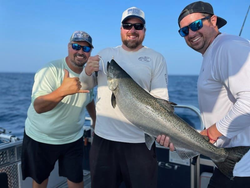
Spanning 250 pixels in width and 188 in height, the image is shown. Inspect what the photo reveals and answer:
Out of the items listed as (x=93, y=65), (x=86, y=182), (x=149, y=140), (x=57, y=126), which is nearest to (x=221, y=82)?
(x=149, y=140)

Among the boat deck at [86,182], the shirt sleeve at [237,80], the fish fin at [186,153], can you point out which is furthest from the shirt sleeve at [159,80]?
the boat deck at [86,182]

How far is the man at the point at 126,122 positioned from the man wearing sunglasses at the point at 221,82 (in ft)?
1.57

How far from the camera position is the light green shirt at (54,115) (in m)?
3.26

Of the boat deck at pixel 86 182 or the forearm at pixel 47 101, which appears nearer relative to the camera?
the forearm at pixel 47 101

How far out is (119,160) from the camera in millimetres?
2816

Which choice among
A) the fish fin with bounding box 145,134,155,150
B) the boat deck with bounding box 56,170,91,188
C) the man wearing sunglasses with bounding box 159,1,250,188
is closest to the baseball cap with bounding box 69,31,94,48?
the man wearing sunglasses with bounding box 159,1,250,188

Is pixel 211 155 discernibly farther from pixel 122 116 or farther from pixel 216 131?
pixel 122 116

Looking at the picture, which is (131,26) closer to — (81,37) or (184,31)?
(184,31)

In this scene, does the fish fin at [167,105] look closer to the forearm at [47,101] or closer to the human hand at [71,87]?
the human hand at [71,87]

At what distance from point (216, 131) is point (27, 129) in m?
3.00

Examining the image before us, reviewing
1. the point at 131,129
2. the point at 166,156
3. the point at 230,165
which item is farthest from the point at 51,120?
the point at 230,165

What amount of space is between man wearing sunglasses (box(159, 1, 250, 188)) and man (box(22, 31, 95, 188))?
5.53 feet

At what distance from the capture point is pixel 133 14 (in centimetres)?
285

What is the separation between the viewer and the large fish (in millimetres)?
2373
